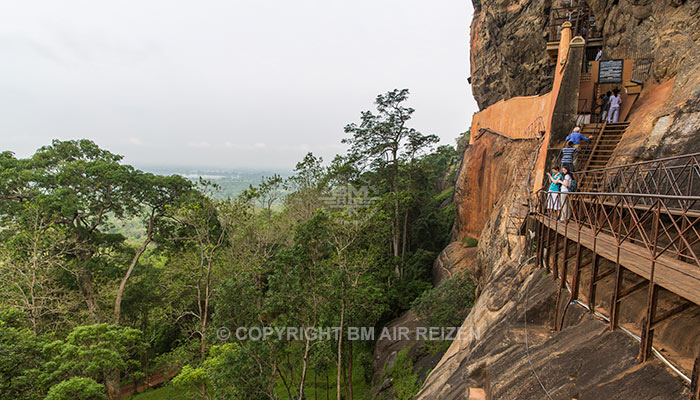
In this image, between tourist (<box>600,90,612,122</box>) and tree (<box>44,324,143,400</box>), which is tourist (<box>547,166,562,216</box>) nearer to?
tourist (<box>600,90,612,122</box>)

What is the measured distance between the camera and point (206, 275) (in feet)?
57.7

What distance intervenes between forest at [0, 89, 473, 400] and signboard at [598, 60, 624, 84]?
379 inches

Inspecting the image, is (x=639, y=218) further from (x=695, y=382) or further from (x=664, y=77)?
(x=664, y=77)

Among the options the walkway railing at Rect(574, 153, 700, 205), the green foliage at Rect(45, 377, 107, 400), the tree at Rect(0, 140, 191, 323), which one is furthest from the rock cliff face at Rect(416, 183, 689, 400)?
the tree at Rect(0, 140, 191, 323)

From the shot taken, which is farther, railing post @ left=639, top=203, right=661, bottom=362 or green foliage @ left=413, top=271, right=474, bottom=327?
green foliage @ left=413, top=271, right=474, bottom=327

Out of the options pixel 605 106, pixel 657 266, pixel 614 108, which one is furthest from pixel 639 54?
pixel 657 266

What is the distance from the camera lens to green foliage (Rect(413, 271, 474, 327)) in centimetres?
1358

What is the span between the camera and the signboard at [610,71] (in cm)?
1030

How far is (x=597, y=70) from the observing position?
10.5 meters

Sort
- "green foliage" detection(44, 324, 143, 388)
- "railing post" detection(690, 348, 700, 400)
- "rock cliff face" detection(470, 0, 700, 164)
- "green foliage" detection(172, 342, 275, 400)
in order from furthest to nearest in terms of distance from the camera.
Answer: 1. "green foliage" detection(172, 342, 275, 400)
2. "green foliage" detection(44, 324, 143, 388)
3. "rock cliff face" detection(470, 0, 700, 164)
4. "railing post" detection(690, 348, 700, 400)

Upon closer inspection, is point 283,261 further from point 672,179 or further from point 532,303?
point 672,179

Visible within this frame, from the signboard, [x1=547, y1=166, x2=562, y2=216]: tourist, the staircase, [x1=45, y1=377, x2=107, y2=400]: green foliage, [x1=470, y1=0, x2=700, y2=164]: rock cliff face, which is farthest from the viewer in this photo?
the signboard

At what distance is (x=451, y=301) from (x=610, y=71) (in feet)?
35.2

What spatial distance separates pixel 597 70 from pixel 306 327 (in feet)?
45.7
